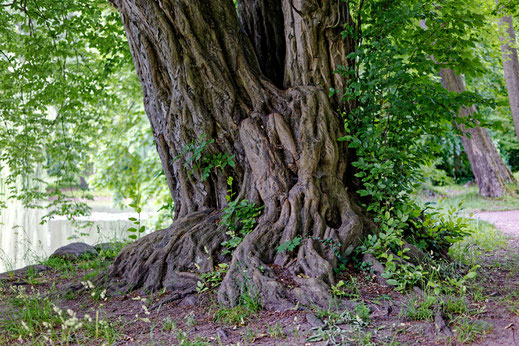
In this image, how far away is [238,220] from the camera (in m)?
4.62

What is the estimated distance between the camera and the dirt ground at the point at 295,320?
9.36 ft

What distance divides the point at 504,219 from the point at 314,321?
26.7ft

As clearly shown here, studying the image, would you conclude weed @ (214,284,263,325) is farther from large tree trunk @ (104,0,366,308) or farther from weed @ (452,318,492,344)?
weed @ (452,318,492,344)

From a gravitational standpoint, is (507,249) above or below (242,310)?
below

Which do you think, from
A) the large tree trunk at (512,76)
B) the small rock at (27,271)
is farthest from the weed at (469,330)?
the large tree trunk at (512,76)

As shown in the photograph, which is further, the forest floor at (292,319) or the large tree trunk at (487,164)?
the large tree trunk at (487,164)

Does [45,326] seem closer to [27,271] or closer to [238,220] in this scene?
[238,220]

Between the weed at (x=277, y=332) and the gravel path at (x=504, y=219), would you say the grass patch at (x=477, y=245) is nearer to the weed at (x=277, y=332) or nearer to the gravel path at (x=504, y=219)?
the gravel path at (x=504, y=219)

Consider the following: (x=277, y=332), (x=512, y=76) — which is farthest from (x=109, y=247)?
(x=512, y=76)

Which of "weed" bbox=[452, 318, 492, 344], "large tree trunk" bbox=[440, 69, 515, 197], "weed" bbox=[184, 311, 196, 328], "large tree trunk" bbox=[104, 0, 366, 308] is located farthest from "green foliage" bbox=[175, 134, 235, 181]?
"large tree trunk" bbox=[440, 69, 515, 197]

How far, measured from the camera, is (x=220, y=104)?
15.8ft

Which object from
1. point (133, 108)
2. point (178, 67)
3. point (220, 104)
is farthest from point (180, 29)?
point (133, 108)

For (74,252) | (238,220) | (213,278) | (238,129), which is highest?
(238,129)

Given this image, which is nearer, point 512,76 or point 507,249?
point 507,249
